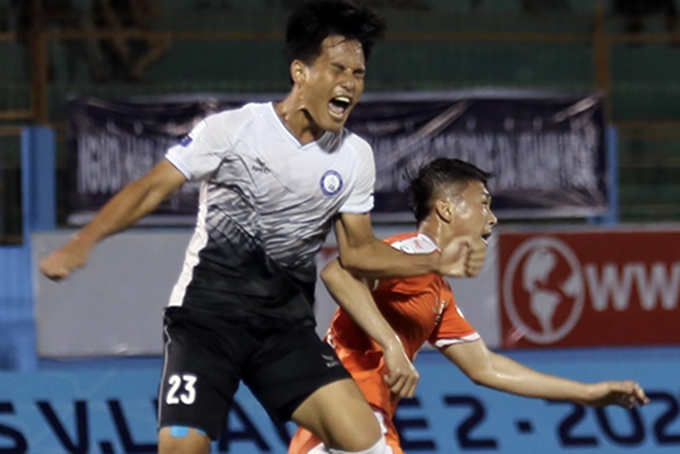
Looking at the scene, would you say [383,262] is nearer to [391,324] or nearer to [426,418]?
[391,324]

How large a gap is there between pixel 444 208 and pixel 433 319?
16.7 inches

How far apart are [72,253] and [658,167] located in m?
10.2

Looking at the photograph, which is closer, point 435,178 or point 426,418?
point 435,178

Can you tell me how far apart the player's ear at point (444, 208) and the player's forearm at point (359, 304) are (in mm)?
373

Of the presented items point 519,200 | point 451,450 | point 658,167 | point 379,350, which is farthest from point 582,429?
point 658,167

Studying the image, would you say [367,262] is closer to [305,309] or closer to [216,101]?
[305,309]

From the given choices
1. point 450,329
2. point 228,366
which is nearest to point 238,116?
point 228,366

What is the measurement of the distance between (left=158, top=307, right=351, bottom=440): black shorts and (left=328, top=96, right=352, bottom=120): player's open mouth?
28.8 inches

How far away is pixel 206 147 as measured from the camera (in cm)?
450

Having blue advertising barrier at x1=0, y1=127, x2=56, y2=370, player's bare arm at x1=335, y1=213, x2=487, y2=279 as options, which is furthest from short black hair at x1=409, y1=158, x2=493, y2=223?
blue advertising barrier at x1=0, y1=127, x2=56, y2=370

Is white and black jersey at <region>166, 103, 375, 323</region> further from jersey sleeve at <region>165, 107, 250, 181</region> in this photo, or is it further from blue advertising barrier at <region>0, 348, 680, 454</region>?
blue advertising barrier at <region>0, 348, 680, 454</region>

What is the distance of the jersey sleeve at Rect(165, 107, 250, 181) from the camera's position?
14.6ft

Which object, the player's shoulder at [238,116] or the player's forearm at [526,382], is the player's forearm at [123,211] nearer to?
the player's shoulder at [238,116]

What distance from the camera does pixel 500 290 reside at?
10430 millimetres
